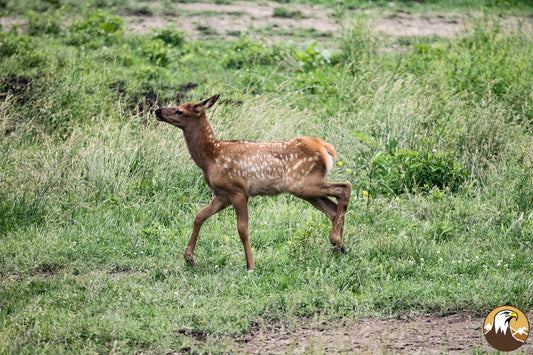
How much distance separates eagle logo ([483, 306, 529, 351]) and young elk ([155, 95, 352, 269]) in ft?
6.00

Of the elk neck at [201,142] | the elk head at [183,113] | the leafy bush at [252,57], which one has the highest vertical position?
the elk head at [183,113]

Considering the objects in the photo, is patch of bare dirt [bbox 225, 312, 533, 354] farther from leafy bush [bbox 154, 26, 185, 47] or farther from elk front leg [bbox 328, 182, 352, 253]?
leafy bush [bbox 154, 26, 185, 47]

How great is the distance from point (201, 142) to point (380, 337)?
2.95 metres

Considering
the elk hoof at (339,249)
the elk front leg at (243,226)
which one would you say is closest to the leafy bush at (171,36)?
the elk front leg at (243,226)

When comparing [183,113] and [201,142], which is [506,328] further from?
[183,113]

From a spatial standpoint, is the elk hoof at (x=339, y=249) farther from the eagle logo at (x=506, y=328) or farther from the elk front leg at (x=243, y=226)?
the eagle logo at (x=506, y=328)

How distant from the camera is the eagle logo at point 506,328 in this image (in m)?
6.14

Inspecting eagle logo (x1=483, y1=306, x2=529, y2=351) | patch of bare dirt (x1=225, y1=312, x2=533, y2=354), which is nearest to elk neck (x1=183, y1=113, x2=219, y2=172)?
patch of bare dirt (x1=225, y1=312, x2=533, y2=354)

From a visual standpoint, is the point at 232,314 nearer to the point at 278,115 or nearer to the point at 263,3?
the point at 278,115

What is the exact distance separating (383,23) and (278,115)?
7814 millimetres

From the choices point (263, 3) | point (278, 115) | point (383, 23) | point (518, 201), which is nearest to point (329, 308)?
point (518, 201)

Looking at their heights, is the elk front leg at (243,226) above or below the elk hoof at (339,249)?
above

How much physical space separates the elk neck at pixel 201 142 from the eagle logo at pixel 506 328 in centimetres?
326

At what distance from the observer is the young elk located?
755 cm
